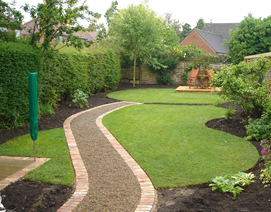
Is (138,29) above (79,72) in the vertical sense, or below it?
above

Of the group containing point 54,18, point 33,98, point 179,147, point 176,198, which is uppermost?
point 54,18

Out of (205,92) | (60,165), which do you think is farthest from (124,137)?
(205,92)

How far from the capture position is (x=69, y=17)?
25.6 ft

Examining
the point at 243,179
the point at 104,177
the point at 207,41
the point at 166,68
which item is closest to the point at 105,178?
the point at 104,177

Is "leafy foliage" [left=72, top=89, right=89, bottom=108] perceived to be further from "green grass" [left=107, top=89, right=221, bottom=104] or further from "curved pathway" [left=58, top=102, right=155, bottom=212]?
"curved pathway" [left=58, top=102, right=155, bottom=212]

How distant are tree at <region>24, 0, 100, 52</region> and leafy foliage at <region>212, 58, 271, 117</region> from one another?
4354mm

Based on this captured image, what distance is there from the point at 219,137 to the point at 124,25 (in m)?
12.8

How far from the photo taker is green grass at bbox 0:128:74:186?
160 inches

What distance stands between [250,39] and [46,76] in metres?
20.1

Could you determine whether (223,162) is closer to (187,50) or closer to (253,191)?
(253,191)

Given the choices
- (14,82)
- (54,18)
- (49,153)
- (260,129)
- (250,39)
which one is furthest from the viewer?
(250,39)

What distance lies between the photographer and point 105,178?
407 centimetres

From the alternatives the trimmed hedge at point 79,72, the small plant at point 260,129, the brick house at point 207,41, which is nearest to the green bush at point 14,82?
the trimmed hedge at point 79,72

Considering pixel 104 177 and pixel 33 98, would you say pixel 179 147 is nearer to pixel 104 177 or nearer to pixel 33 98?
pixel 104 177
